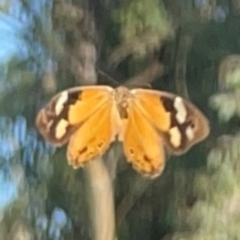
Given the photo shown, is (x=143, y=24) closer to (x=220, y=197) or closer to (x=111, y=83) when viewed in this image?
(x=111, y=83)

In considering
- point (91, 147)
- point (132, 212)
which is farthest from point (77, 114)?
point (132, 212)

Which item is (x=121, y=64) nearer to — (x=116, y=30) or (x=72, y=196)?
(x=116, y=30)

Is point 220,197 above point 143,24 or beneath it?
beneath

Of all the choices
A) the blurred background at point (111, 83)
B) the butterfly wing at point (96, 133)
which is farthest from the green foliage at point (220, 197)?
the butterfly wing at point (96, 133)

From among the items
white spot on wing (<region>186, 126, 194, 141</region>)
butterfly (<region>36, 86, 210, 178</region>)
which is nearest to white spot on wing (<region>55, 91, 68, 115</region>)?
butterfly (<region>36, 86, 210, 178</region>)

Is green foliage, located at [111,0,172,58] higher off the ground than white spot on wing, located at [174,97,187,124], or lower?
higher

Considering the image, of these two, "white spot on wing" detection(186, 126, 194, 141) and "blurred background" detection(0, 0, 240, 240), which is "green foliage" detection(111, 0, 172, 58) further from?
"white spot on wing" detection(186, 126, 194, 141)

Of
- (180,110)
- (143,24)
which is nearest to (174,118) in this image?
(180,110)
